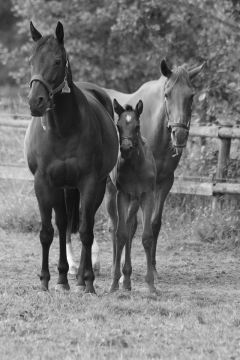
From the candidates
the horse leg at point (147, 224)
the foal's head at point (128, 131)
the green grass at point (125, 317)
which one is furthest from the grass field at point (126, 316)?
the foal's head at point (128, 131)

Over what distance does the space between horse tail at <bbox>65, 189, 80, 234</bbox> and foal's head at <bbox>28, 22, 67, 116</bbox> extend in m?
1.63

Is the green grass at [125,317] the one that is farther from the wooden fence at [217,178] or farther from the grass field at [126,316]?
the wooden fence at [217,178]

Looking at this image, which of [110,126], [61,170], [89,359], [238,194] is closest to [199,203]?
[238,194]

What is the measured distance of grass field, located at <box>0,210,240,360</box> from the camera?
5.38 m

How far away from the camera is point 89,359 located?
16.8 feet

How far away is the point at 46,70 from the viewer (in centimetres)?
690

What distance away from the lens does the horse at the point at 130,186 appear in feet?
25.3

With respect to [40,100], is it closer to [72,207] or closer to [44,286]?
[44,286]

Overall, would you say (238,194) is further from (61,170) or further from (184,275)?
(61,170)

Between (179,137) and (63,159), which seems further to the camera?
(179,137)

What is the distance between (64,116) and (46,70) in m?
0.49

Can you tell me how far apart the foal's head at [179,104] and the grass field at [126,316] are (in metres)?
1.42

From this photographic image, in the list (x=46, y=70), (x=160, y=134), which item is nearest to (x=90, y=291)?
(x=46, y=70)

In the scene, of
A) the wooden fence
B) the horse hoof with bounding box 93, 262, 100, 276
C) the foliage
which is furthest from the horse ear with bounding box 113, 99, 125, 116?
the foliage
